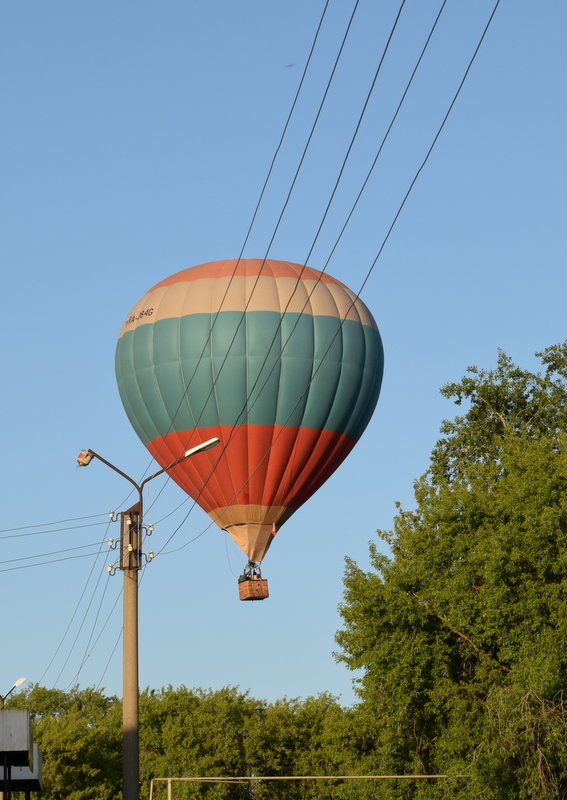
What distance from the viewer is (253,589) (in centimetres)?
4350

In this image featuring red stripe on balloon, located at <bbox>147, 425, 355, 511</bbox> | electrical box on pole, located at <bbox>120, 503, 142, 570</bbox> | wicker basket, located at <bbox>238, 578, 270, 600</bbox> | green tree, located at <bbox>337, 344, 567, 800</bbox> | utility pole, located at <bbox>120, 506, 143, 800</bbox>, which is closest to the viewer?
utility pole, located at <bbox>120, 506, 143, 800</bbox>

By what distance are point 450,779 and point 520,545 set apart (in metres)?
8.33

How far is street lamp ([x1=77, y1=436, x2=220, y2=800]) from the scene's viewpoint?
2311 centimetres

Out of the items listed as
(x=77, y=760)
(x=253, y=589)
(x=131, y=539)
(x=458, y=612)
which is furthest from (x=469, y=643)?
(x=77, y=760)

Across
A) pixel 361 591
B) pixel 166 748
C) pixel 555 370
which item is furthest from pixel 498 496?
pixel 166 748

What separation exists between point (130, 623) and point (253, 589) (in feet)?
61.9

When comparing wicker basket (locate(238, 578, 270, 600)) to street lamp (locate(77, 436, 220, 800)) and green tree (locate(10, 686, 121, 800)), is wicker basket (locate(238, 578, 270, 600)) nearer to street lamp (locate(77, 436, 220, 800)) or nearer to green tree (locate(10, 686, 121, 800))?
street lamp (locate(77, 436, 220, 800))

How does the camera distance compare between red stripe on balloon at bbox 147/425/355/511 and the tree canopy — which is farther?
red stripe on balloon at bbox 147/425/355/511

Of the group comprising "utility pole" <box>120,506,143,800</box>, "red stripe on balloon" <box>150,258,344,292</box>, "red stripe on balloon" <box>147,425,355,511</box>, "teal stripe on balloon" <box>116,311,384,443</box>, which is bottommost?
"utility pole" <box>120,506,143,800</box>

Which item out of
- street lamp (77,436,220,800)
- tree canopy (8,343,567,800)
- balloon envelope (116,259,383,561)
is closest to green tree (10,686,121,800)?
tree canopy (8,343,567,800)

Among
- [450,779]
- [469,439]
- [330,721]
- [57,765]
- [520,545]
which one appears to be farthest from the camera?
[57,765]

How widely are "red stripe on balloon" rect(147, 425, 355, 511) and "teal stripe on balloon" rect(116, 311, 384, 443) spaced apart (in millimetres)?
372

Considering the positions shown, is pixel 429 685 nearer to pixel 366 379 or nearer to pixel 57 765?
pixel 366 379

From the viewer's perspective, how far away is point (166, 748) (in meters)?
71.1
